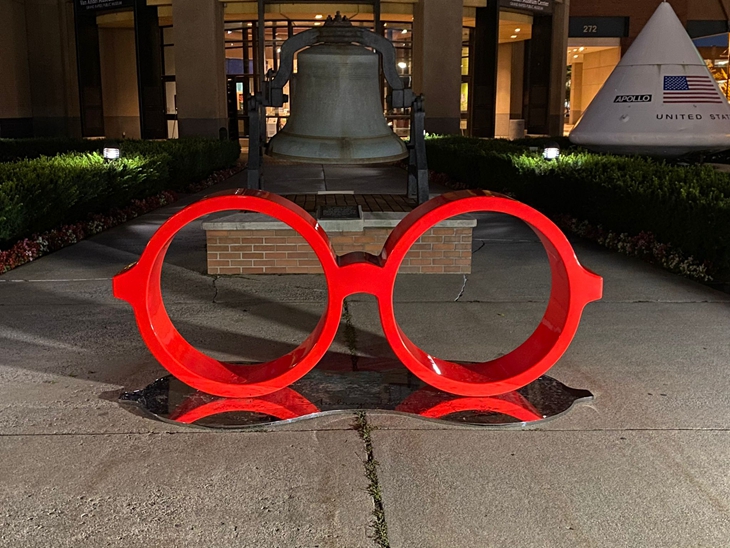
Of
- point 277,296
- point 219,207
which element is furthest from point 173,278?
point 219,207

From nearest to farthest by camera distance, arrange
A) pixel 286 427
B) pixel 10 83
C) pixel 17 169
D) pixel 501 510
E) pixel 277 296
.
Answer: pixel 501 510, pixel 286 427, pixel 277 296, pixel 17 169, pixel 10 83

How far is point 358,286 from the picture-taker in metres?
4.40

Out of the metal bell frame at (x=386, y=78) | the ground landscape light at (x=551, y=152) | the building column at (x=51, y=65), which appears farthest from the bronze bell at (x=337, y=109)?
the building column at (x=51, y=65)

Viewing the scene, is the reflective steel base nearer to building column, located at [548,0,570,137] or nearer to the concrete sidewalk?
the concrete sidewalk

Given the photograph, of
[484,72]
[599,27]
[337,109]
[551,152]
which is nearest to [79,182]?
[337,109]

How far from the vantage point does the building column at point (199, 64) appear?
76.5 ft

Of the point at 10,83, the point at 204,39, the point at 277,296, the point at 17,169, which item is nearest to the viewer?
the point at 277,296

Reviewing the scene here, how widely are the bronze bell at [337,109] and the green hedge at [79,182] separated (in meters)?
2.98

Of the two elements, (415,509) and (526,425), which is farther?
(526,425)

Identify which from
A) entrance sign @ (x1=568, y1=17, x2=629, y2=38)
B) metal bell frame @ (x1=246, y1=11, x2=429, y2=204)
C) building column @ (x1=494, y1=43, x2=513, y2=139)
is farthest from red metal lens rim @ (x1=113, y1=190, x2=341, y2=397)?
entrance sign @ (x1=568, y1=17, x2=629, y2=38)

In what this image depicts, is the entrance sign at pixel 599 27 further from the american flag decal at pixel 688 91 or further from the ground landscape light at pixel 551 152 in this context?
the ground landscape light at pixel 551 152

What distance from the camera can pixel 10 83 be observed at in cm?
2669

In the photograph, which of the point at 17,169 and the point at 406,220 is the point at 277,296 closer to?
the point at 406,220

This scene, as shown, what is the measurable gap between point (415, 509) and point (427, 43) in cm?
2198
